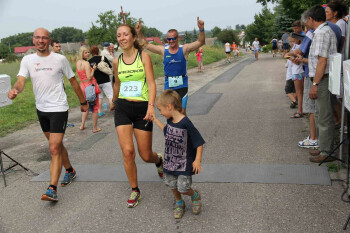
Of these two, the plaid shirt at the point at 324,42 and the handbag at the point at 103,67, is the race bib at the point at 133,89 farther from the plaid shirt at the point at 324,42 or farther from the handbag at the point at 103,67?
the handbag at the point at 103,67

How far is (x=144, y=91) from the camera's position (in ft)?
13.5

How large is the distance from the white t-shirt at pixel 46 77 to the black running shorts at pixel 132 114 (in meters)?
0.93

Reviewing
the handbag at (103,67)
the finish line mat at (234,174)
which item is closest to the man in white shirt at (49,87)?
the finish line mat at (234,174)

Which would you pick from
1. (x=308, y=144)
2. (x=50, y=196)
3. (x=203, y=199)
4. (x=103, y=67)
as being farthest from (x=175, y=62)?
(x=103, y=67)

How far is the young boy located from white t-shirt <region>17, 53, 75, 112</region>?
168 centimetres

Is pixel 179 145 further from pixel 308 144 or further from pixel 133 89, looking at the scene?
pixel 308 144

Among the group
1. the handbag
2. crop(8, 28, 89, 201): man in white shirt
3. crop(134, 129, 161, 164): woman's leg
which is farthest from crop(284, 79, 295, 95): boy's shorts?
crop(8, 28, 89, 201): man in white shirt

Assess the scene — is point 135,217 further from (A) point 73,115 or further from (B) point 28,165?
(A) point 73,115

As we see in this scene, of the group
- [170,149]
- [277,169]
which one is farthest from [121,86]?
[277,169]

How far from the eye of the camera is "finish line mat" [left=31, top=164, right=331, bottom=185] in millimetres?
4465

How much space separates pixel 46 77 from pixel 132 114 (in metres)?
1.26

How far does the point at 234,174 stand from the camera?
477 cm

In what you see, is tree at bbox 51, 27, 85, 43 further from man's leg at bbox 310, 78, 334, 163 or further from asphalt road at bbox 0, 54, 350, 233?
man's leg at bbox 310, 78, 334, 163

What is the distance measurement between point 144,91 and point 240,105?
6.17 m
